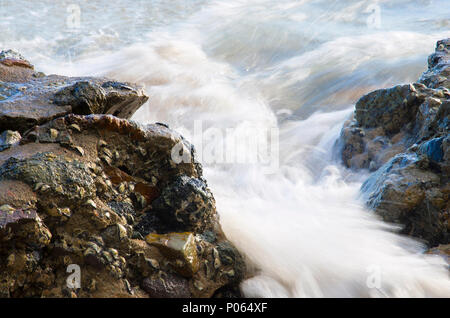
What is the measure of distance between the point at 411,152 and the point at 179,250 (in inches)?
91.8

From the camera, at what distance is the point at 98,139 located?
2.60 meters

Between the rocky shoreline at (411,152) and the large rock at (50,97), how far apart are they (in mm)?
2216

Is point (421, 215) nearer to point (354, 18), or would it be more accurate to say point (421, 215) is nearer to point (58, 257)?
point (58, 257)

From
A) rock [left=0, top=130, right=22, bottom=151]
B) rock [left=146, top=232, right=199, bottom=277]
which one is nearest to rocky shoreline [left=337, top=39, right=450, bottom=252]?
rock [left=146, top=232, right=199, bottom=277]

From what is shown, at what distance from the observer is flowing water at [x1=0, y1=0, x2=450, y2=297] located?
9.45ft

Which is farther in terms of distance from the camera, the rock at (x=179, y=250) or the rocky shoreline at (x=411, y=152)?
the rocky shoreline at (x=411, y=152)

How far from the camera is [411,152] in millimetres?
3652

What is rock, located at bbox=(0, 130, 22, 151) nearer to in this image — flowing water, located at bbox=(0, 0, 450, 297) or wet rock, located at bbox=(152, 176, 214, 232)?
wet rock, located at bbox=(152, 176, 214, 232)

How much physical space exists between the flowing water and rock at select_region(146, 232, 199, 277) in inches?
16.2

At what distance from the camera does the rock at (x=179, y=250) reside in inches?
95.1

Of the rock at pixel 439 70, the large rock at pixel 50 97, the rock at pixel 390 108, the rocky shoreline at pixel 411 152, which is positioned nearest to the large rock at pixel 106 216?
the large rock at pixel 50 97
